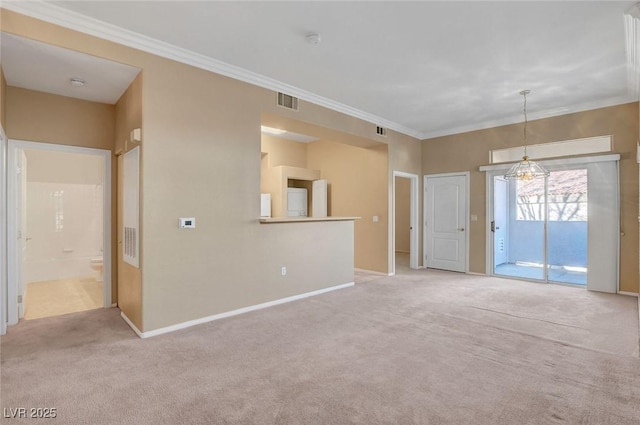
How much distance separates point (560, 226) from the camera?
583cm

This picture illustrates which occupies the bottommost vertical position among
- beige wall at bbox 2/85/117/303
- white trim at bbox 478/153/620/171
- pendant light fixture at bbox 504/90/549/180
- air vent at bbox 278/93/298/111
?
pendant light fixture at bbox 504/90/549/180

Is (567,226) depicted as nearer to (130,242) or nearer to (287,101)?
(287,101)

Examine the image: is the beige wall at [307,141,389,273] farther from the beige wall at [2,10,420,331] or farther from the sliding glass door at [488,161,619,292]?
the beige wall at [2,10,420,331]

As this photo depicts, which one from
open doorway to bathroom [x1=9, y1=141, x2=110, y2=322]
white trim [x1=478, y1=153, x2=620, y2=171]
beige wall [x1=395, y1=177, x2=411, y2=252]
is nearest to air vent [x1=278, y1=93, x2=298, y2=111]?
open doorway to bathroom [x1=9, y1=141, x2=110, y2=322]

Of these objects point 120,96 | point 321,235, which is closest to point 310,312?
point 321,235

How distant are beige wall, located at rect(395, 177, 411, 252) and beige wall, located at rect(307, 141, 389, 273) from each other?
11.5ft

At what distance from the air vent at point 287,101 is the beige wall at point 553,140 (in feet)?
12.6

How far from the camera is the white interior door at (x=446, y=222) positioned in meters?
6.84

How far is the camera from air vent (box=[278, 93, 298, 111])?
453 cm

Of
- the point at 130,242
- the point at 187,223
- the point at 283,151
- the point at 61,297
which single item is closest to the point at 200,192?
the point at 187,223

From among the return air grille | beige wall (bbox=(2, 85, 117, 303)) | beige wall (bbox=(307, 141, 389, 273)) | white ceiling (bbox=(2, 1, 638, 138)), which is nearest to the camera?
white ceiling (bbox=(2, 1, 638, 138))

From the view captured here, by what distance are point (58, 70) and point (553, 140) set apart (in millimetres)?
7133

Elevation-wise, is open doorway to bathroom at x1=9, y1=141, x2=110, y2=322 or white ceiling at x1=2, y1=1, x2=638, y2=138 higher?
white ceiling at x1=2, y1=1, x2=638, y2=138

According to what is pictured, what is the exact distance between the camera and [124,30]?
3.12 m
